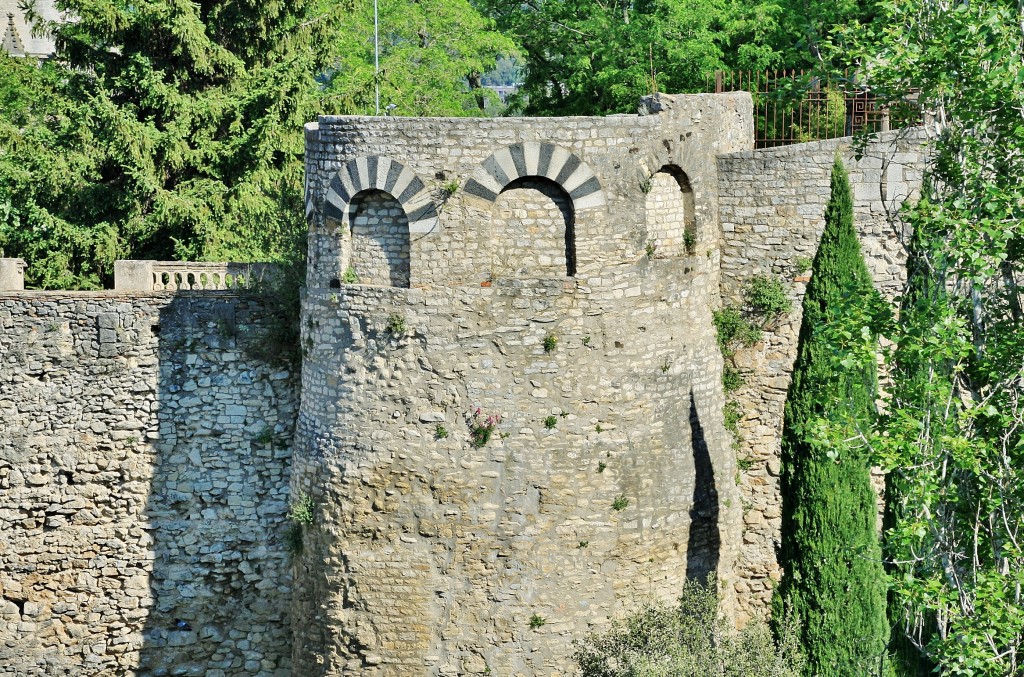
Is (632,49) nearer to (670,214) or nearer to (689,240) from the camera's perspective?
(689,240)

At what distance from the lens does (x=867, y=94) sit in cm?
1966

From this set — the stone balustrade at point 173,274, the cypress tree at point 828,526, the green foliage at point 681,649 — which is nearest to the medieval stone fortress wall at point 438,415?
the green foliage at point 681,649

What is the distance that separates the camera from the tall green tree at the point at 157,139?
24.5 m

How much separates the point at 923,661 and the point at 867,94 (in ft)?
22.8

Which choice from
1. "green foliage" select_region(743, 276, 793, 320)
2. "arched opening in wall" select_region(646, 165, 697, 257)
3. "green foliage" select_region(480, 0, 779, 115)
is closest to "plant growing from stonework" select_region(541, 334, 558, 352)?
"arched opening in wall" select_region(646, 165, 697, 257)

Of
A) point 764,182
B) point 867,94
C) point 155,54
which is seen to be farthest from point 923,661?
point 155,54

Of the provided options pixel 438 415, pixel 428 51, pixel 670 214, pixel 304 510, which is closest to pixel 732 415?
pixel 670 214

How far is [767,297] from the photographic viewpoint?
18.0 metres

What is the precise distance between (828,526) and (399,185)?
5.63 meters

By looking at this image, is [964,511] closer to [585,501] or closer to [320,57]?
[585,501]

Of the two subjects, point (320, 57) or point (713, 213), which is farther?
point (320, 57)

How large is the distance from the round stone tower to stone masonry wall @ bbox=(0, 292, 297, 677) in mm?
1854

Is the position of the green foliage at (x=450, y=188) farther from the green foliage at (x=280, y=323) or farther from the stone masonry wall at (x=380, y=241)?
the green foliage at (x=280, y=323)

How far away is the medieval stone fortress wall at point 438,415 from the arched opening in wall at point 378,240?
0.09 ft
